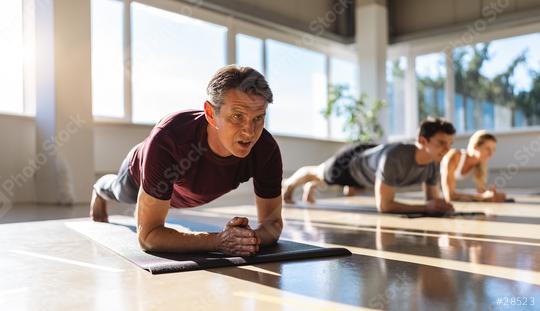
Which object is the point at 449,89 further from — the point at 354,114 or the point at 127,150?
the point at 127,150

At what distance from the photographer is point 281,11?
7.33 metres

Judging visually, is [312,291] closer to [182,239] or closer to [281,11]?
[182,239]

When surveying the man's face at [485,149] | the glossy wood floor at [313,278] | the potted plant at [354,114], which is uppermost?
the potted plant at [354,114]

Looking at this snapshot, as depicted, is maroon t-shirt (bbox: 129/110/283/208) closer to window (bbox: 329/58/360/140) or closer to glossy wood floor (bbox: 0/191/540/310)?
glossy wood floor (bbox: 0/191/540/310)

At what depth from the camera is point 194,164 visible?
1781 mm

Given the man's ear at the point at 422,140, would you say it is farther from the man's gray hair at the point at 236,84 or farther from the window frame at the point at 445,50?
the window frame at the point at 445,50

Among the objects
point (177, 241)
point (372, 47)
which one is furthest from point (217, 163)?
point (372, 47)

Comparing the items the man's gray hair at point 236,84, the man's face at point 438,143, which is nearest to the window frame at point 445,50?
the man's face at point 438,143

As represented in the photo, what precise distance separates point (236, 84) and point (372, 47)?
265 inches

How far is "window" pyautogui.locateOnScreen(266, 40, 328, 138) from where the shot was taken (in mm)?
7336

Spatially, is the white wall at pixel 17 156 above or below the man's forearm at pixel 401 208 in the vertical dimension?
above

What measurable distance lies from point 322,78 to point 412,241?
6490 mm

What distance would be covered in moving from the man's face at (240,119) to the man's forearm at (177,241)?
1.09ft

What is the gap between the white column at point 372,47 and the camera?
7.95m
